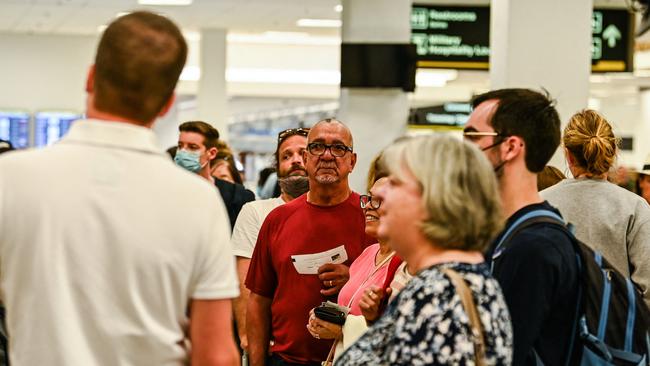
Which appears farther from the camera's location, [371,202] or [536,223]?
[371,202]

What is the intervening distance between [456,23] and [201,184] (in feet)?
30.2

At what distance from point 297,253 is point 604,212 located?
4.05ft

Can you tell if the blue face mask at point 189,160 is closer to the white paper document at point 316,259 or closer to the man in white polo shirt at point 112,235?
the white paper document at point 316,259

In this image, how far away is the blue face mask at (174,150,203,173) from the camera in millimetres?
6070

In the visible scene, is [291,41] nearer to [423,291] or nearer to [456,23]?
[456,23]

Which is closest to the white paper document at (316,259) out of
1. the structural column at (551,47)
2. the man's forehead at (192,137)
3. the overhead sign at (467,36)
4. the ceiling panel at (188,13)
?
the man's forehead at (192,137)

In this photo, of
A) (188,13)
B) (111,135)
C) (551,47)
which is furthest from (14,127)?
(111,135)

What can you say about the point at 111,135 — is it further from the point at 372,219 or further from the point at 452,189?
the point at 372,219

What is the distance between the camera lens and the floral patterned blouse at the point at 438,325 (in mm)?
2186

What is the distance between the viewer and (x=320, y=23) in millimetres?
16703

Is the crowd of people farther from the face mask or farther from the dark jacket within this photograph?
the dark jacket

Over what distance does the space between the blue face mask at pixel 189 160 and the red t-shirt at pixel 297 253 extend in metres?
1.45

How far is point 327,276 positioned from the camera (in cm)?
444

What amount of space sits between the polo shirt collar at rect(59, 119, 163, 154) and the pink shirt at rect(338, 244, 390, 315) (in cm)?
161
